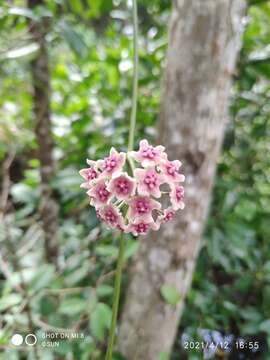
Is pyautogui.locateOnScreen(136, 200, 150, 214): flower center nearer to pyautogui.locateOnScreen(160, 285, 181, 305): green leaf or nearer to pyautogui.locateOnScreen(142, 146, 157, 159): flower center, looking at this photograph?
pyautogui.locateOnScreen(142, 146, 157, 159): flower center

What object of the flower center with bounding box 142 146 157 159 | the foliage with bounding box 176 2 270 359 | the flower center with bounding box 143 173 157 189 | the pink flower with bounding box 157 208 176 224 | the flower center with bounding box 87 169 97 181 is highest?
the flower center with bounding box 142 146 157 159

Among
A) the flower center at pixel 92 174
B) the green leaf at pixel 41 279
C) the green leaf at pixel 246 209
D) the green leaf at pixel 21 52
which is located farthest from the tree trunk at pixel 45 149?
the flower center at pixel 92 174

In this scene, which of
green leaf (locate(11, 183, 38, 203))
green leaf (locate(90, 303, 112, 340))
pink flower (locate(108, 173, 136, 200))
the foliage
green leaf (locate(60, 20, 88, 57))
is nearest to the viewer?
pink flower (locate(108, 173, 136, 200))

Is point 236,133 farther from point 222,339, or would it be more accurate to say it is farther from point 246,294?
point 222,339

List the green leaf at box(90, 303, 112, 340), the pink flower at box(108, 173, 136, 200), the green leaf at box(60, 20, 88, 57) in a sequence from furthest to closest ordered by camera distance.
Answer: the green leaf at box(60, 20, 88, 57), the green leaf at box(90, 303, 112, 340), the pink flower at box(108, 173, 136, 200)

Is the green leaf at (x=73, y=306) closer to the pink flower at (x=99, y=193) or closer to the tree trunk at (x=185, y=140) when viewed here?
the tree trunk at (x=185, y=140)

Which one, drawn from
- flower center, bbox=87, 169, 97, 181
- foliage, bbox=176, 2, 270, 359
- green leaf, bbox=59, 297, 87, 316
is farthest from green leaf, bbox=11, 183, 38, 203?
flower center, bbox=87, 169, 97, 181
